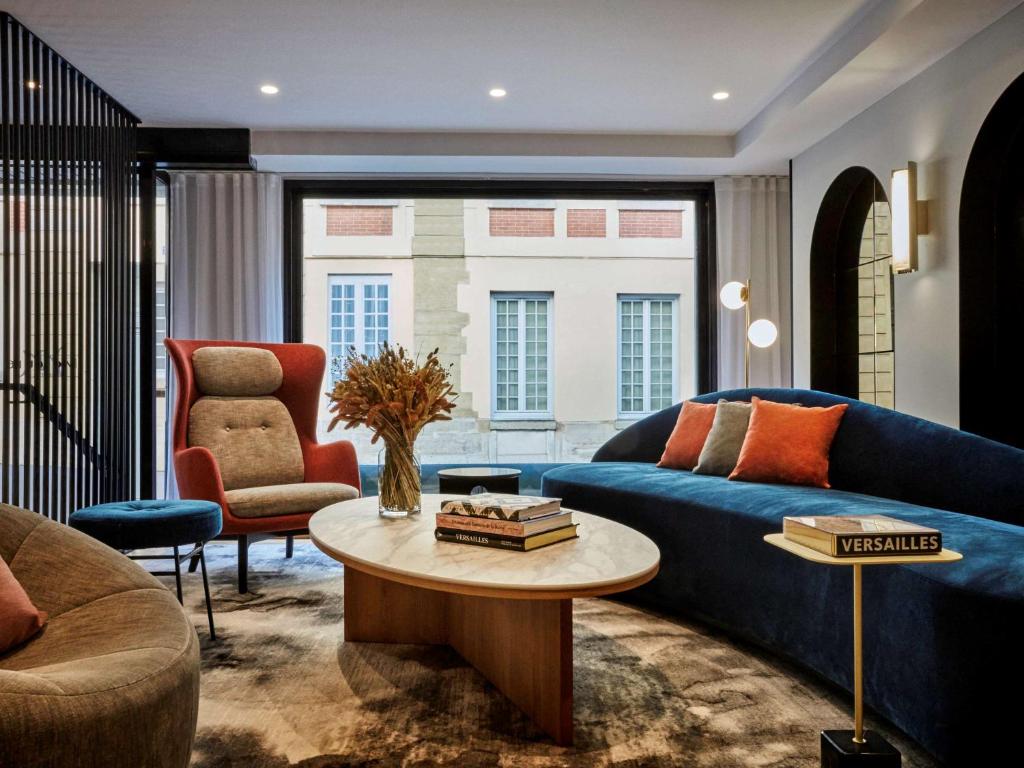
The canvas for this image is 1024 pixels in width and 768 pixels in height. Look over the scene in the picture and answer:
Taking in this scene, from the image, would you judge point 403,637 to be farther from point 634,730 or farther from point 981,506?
point 981,506

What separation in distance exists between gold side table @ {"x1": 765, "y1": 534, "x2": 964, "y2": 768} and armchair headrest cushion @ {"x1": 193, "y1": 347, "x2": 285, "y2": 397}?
298cm

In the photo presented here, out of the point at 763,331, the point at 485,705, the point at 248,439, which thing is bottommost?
the point at 485,705

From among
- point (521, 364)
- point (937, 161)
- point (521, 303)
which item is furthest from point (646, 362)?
point (937, 161)

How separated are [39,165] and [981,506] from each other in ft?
13.6

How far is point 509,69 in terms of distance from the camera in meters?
3.91

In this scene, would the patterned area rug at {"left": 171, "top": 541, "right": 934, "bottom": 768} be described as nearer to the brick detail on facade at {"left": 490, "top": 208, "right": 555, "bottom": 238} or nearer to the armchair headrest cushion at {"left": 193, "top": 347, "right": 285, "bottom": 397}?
the armchair headrest cushion at {"left": 193, "top": 347, "right": 285, "bottom": 397}

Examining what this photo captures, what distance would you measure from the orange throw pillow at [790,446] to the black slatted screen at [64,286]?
3204 mm

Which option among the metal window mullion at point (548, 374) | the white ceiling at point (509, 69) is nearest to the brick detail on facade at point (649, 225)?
the metal window mullion at point (548, 374)

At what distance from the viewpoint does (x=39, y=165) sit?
11.2 ft

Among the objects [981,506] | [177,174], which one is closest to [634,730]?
[981,506]

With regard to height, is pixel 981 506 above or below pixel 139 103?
below

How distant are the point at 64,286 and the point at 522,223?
6.20 metres

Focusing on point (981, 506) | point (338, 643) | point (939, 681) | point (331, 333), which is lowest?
point (338, 643)

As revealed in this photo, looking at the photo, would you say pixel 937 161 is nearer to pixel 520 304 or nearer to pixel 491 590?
pixel 491 590
